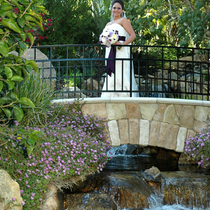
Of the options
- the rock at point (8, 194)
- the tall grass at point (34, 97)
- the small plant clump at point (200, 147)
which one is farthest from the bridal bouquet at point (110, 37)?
the rock at point (8, 194)

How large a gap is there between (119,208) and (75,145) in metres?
1.08

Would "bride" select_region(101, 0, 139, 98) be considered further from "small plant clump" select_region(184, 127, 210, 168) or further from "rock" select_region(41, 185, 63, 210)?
"rock" select_region(41, 185, 63, 210)

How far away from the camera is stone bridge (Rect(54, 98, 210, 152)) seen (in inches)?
231

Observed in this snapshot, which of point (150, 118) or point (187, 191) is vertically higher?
point (150, 118)

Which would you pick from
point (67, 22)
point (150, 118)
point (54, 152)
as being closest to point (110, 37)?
point (150, 118)

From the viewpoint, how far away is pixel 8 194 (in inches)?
122

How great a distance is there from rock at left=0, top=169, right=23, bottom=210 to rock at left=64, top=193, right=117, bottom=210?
1.02 m

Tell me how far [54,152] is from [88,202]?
0.77 meters

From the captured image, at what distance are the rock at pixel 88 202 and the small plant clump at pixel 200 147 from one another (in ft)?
6.97

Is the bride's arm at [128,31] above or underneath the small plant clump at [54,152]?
above

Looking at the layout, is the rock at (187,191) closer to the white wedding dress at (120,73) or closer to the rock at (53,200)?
the rock at (53,200)

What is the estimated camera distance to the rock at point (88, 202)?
4.05 metres

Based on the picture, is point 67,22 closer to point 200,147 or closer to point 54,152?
point 200,147

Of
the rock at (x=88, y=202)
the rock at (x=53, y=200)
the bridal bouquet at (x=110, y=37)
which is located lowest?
the rock at (x=88, y=202)
